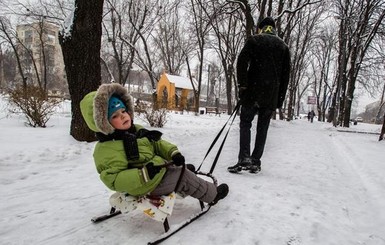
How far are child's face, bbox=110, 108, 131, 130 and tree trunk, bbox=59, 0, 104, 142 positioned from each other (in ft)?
13.5

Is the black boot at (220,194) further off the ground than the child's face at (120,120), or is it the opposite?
the child's face at (120,120)

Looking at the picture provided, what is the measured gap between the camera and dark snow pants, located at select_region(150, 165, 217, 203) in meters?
2.65

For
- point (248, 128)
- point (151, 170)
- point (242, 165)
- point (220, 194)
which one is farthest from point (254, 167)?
point (151, 170)

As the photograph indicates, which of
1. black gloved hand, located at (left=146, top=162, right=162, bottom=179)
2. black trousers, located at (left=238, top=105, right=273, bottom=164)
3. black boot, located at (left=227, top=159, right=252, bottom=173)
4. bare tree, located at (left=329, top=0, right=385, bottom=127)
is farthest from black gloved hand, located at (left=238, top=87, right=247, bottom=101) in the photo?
bare tree, located at (left=329, top=0, right=385, bottom=127)

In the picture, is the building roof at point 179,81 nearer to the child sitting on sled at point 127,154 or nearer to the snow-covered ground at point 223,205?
the snow-covered ground at point 223,205

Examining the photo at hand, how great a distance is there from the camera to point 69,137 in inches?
260

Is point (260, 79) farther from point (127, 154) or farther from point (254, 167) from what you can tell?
point (127, 154)

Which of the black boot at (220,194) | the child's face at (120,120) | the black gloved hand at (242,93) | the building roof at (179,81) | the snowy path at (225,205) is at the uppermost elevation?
the building roof at (179,81)

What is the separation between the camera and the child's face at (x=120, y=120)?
2.64m

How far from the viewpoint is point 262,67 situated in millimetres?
4500

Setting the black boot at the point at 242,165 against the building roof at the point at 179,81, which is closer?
the black boot at the point at 242,165

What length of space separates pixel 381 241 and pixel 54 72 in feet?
231

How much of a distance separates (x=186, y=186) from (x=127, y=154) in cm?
66

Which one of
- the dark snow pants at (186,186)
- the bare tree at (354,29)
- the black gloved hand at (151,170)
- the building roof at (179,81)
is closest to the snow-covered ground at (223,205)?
the dark snow pants at (186,186)
